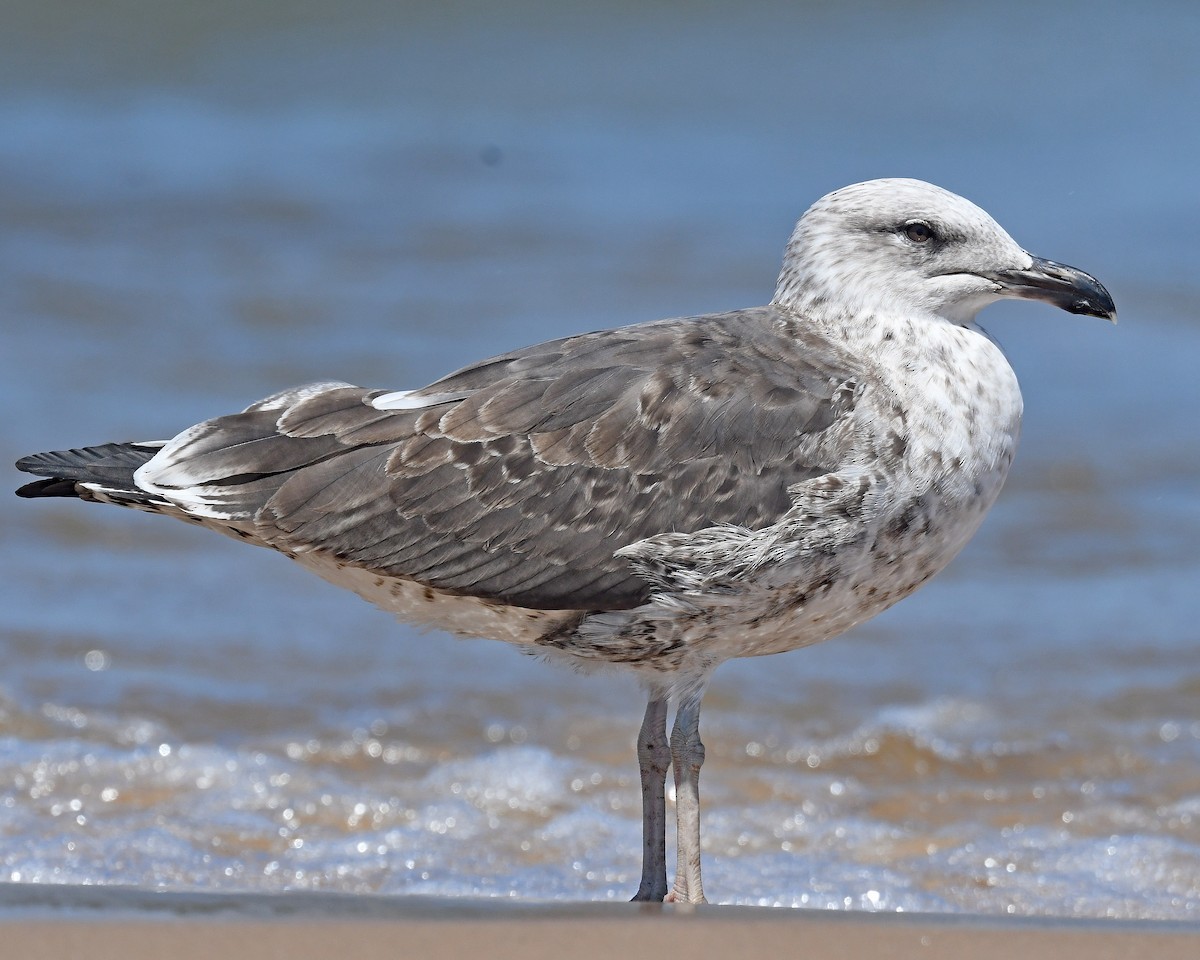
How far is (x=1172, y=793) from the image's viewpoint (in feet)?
18.3

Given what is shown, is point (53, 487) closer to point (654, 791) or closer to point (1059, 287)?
point (654, 791)

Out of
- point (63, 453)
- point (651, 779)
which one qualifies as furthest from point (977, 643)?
point (63, 453)

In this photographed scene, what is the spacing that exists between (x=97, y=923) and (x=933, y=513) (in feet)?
7.15

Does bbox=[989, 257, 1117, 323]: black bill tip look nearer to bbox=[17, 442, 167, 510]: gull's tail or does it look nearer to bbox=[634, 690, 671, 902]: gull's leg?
bbox=[634, 690, 671, 902]: gull's leg

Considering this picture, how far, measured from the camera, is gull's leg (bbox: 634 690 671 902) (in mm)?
4500

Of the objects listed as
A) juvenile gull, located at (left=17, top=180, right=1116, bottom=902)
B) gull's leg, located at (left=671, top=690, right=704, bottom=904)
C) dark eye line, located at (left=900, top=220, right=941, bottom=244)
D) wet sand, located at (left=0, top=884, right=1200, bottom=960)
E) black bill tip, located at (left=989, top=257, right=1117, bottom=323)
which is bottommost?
wet sand, located at (left=0, top=884, right=1200, bottom=960)

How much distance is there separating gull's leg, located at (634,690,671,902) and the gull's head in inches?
48.3

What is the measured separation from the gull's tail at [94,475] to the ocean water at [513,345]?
1120 mm

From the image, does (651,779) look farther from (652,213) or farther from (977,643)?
(652,213)

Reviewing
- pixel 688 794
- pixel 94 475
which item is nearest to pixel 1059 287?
pixel 688 794

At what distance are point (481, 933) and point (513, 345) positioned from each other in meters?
6.76

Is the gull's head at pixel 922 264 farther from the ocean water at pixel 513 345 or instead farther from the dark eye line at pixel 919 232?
the ocean water at pixel 513 345

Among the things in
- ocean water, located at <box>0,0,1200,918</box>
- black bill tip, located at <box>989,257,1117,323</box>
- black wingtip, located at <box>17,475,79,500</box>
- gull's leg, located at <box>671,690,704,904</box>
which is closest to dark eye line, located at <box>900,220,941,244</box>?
black bill tip, located at <box>989,257,1117,323</box>

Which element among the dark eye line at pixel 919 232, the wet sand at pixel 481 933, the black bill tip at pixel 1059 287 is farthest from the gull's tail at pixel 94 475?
the black bill tip at pixel 1059 287
